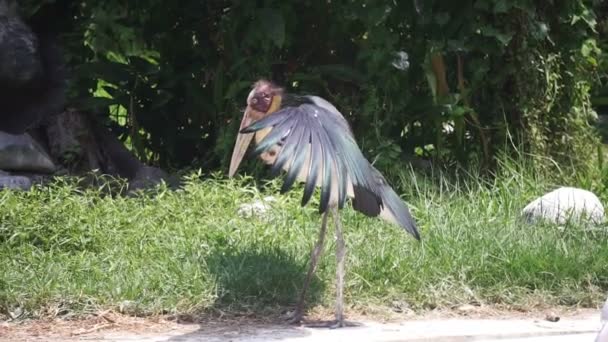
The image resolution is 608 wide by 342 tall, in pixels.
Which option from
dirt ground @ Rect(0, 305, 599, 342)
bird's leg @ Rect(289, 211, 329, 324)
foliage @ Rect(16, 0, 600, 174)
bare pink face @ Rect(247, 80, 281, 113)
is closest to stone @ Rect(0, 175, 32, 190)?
foliage @ Rect(16, 0, 600, 174)

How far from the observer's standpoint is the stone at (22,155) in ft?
24.6

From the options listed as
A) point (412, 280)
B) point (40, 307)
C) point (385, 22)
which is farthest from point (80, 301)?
point (385, 22)

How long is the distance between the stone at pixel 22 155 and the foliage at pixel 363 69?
725 millimetres

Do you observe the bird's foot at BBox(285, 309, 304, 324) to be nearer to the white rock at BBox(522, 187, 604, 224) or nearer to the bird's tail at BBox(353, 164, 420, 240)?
the bird's tail at BBox(353, 164, 420, 240)

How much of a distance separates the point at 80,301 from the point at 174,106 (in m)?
3.76

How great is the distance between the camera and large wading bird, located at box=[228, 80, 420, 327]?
486 cm

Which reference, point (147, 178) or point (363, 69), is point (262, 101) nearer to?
point (147, 178)

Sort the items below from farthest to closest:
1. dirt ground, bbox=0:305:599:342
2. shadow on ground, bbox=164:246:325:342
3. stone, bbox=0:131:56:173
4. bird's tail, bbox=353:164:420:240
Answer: stone, bbox=0:131:56:173 → bird's tail, bbox=353:164:420:240 → shadow on ground, bbox=164:246:325:342 → dirt ground, bbox=0:305:599:342

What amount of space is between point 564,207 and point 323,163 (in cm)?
232

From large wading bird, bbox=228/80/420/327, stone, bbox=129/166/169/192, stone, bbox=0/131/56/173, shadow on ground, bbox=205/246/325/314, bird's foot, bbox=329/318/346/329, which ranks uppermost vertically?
large wading bird, bbox=228/80/420/327

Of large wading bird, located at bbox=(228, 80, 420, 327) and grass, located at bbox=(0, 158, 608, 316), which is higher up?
large wading bird, located at bbox=(228, 80, 420, 327)

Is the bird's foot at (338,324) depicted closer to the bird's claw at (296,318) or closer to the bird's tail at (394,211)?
the bird's claw at (296,318)

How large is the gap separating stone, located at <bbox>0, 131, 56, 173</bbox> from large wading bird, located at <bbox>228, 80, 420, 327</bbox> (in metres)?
2.28

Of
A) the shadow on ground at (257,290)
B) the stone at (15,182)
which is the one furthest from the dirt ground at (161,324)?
the stone at (15,182)
